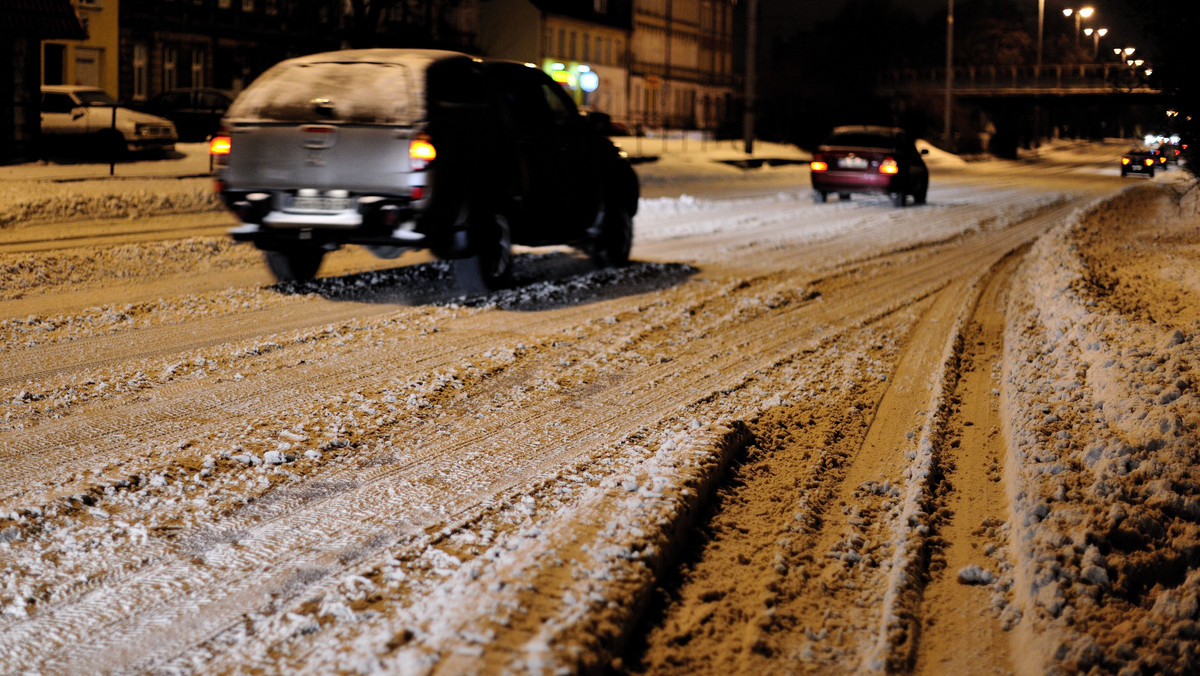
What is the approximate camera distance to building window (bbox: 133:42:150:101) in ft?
139

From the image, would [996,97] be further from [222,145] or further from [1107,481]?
[1107,481]

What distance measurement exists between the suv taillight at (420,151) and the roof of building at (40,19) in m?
17.0

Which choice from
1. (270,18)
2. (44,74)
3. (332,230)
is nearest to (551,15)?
(270,18)

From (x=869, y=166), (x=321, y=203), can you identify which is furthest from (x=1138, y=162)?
(x=321, y=203)

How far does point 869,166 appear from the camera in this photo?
2362 centimetres

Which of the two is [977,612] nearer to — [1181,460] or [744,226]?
[1181,460]

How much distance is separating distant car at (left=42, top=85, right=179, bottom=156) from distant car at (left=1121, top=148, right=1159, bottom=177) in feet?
127

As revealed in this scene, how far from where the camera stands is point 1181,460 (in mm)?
4980

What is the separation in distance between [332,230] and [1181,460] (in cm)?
627

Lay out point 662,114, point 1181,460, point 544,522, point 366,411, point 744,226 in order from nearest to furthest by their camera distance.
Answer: point 544,522 < point 1181,460 < point 366,411 < point 744,226 < point 662,114

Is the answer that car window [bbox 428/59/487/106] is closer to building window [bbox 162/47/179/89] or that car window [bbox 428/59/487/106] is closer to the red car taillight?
the red car taillight

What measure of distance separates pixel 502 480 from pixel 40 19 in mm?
22224

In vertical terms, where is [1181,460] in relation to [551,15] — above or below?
below

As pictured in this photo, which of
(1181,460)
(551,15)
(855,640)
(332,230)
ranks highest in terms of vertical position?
(551,15)
